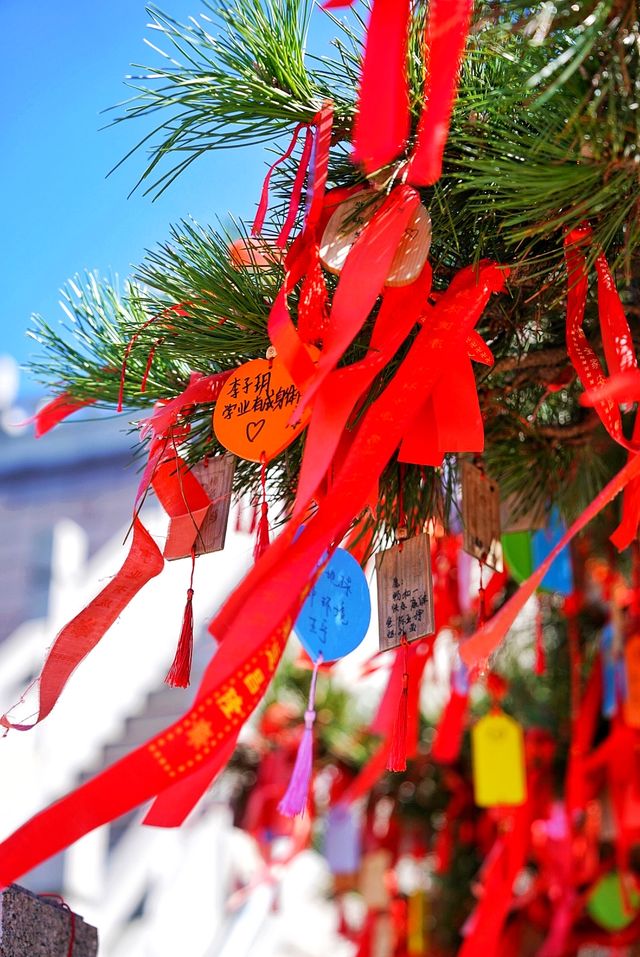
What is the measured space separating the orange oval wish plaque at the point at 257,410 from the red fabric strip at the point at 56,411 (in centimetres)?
21

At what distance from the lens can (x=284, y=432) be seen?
63 cm

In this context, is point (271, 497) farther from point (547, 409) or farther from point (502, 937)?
point (502, 937)

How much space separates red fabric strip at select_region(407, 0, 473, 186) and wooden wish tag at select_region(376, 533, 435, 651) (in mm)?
268

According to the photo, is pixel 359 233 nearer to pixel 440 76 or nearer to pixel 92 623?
pixel 440 76

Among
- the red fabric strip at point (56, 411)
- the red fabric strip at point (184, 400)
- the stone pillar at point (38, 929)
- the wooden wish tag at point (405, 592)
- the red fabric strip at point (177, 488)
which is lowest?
the stone pillar at point (38, 929)

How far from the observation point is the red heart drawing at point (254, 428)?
0.64m

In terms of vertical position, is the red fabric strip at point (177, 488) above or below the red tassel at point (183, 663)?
above

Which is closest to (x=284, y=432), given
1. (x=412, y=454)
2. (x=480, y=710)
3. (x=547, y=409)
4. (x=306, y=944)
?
(x=412, y=454)

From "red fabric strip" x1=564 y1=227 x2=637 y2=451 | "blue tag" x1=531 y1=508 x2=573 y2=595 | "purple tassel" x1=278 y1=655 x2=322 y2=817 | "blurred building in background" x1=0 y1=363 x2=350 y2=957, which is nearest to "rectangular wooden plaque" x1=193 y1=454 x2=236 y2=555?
"purple tassel" x1=278 y1=655 x2=322 y2=817

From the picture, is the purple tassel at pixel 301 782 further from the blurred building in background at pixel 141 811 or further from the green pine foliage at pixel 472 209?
the blurred building in background at pixel 141 811

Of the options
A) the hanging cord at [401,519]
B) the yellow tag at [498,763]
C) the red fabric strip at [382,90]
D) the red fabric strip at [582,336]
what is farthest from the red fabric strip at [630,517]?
the yellow tag at [498,763]

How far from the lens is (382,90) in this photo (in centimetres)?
47

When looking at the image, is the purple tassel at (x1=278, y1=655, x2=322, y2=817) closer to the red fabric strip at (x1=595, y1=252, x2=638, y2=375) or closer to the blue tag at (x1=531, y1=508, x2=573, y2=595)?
the red fabric strip at (x1=595, y1=252, x2=638, y2=375)

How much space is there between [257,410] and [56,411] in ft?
0.84
